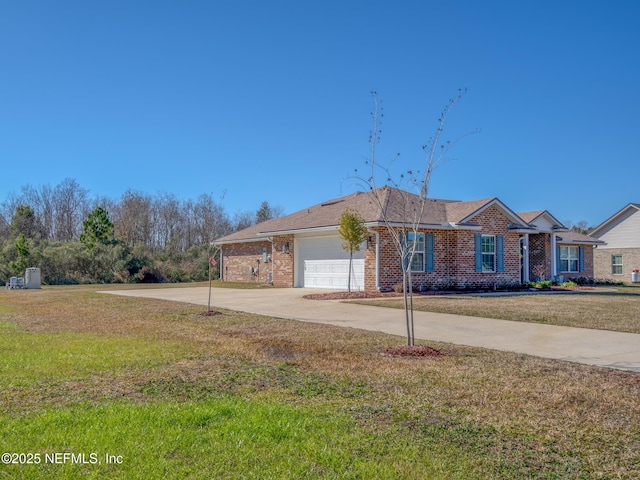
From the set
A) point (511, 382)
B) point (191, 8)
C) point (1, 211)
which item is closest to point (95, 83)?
point (191, 8)

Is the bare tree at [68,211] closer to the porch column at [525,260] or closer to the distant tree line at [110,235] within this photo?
the distant tree line at [110,235]

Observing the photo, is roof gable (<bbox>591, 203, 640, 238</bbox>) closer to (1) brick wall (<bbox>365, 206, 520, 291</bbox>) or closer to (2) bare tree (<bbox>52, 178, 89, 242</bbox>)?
(1) brick wall (<bbox>365, 206, 520, 291</bbox>)

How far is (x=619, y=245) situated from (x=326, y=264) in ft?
79.7

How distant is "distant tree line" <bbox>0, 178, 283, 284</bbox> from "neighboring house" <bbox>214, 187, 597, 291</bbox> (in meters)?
4.48

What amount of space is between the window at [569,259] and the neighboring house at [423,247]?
4467 mm

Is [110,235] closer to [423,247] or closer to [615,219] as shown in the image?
→ [423,247]

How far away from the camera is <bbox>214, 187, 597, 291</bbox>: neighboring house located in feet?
66.8

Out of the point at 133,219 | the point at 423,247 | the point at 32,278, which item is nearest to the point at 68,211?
the point at 133,219

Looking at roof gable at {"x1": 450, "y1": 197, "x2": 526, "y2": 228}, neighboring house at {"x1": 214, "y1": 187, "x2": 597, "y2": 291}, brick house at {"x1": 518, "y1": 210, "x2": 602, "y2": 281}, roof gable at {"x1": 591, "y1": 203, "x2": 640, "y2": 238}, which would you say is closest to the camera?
neighboring house at {"x1": 214, "y1": 187, "x2": 597, "y2": 291}

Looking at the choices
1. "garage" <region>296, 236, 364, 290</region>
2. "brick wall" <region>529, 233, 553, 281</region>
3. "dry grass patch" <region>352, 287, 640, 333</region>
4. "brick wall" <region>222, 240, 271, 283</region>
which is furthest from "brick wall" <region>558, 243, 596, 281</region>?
"brick wall" <region>222, 240, 271, 283</region>

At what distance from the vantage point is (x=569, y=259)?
30.2 metres

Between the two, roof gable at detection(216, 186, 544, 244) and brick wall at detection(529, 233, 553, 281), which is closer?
roof gable at detection(216, 186, 544, 244)

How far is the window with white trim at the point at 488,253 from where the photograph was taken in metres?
22.7

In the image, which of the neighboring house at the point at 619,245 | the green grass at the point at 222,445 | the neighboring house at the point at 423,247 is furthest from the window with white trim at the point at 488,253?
the green grass at the point at 222,445
